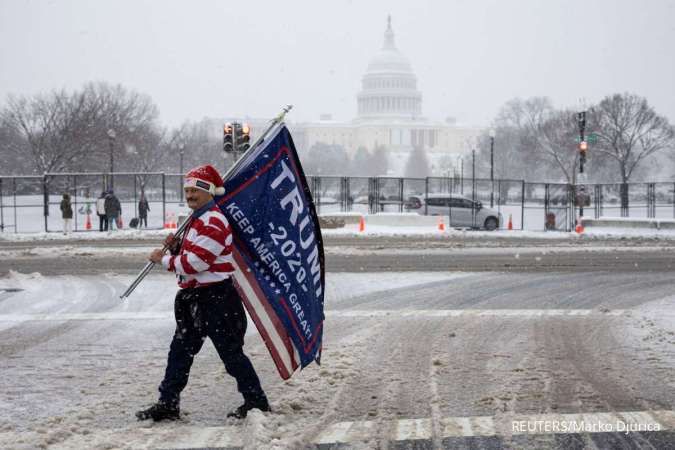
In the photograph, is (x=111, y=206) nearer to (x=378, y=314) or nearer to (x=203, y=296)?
(x=378, y=314)

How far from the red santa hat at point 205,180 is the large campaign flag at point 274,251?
0.15m

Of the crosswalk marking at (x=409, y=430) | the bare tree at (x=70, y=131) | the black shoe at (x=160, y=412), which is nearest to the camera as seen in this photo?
the crosswalk marking at (x=409, y=430)

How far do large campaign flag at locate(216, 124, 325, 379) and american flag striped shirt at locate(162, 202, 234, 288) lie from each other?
10.0 inches

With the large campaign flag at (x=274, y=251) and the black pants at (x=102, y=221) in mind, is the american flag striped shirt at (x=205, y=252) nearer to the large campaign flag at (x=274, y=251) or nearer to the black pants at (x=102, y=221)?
the large campaign flag at (x=274, y=251)

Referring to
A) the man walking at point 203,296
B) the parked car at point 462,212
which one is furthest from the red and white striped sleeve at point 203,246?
the parked car at point 462,212

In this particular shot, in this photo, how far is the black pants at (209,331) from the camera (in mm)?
5914

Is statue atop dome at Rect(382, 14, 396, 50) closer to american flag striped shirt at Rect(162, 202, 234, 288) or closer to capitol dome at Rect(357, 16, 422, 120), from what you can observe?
capitol dome at Rect(357, 16, 422, 120)

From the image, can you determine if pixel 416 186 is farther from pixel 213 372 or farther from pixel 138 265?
pixel 213 372

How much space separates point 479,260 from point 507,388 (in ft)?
35.7

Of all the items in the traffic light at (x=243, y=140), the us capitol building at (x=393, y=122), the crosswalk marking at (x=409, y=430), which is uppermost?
the us capitol building at (x=393, y=122)

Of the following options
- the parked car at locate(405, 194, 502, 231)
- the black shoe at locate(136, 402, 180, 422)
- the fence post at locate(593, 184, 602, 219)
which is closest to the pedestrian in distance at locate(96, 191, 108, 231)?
the parked car at locate(405, 194, 502, 231)

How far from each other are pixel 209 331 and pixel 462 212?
27.6m

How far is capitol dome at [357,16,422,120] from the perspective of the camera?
173413mm

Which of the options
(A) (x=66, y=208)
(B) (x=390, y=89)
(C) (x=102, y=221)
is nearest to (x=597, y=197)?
(C) (x=102, y=221)
